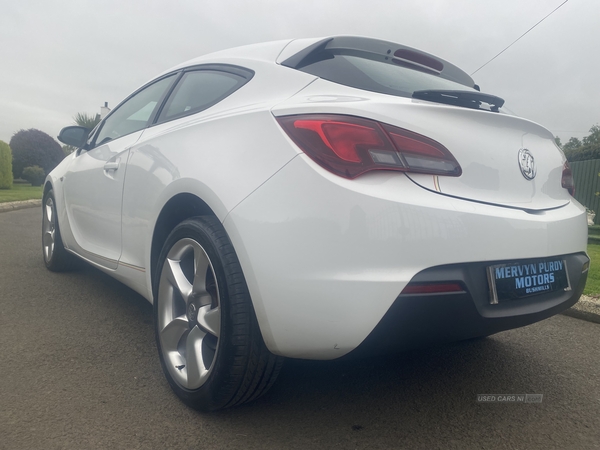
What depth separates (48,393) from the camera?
2.22 metres

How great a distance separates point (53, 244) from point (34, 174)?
63.3ft

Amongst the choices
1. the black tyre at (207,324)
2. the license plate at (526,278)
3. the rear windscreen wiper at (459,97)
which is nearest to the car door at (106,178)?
the black tyre at (207,324)

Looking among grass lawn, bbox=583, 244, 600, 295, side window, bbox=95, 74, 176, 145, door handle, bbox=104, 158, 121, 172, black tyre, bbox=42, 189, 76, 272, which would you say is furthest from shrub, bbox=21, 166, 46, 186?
grass lawn, bbox=583, 244, 600, 295

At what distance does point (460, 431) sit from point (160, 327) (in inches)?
53.0

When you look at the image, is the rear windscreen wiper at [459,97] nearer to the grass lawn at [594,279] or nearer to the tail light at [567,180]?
the tail light at [567,180]

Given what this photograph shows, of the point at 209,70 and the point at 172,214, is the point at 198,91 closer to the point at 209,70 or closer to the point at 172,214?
the point at 209,70

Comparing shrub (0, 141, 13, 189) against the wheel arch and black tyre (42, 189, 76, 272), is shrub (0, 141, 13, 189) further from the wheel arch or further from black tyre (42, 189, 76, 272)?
the wheel arch

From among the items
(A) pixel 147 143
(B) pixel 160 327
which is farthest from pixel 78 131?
(B) pixel 160 327

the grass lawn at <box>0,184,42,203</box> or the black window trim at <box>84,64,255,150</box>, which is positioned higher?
the black window trim at <box>84,64,255,150</box>

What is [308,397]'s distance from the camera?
2264 millimetres

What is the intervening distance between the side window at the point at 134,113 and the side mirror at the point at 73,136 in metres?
0.31

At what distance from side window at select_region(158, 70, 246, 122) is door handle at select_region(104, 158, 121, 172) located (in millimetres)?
379

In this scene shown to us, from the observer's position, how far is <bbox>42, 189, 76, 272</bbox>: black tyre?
434 centimetres

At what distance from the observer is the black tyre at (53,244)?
14.2ft
